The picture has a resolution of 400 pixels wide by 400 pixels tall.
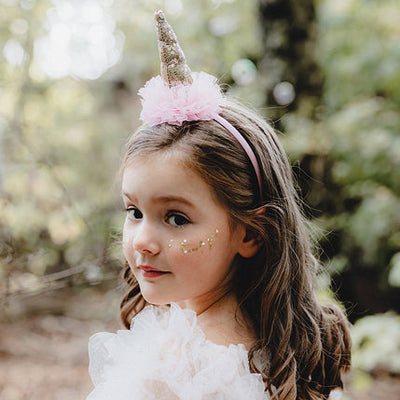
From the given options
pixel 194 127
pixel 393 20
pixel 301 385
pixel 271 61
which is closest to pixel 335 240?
pixel 271 61

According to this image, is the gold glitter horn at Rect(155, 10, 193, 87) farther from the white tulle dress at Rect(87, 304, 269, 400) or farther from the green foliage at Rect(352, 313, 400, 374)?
the green foliage at Rect(352, 313, 400, 374)

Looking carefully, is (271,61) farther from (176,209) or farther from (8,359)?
(8,359)

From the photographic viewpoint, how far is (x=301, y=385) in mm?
1305

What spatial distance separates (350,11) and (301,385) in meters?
3.66

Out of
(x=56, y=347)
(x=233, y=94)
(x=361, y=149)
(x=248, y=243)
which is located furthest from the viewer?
(x=56, y=347)

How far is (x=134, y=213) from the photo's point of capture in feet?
4.00

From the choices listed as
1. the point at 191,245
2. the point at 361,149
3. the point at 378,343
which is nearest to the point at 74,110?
the point at 361,149

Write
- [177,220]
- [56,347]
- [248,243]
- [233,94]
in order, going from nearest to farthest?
1. [177,220]
2. [248,243]
3. [233,94]
4. [56,347]

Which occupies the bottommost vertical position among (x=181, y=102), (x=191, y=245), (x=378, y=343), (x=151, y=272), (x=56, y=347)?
(x=56, y=347)

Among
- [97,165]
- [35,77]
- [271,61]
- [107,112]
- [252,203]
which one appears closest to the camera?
[252,203]

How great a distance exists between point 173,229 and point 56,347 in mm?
3904

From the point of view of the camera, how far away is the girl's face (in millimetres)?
1115

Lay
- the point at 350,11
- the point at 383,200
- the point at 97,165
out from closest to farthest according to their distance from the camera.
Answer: the point at 383,200
the point at 350,11
the point at 97,165

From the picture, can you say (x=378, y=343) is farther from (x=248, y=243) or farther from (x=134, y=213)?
(x=134, y=213)
